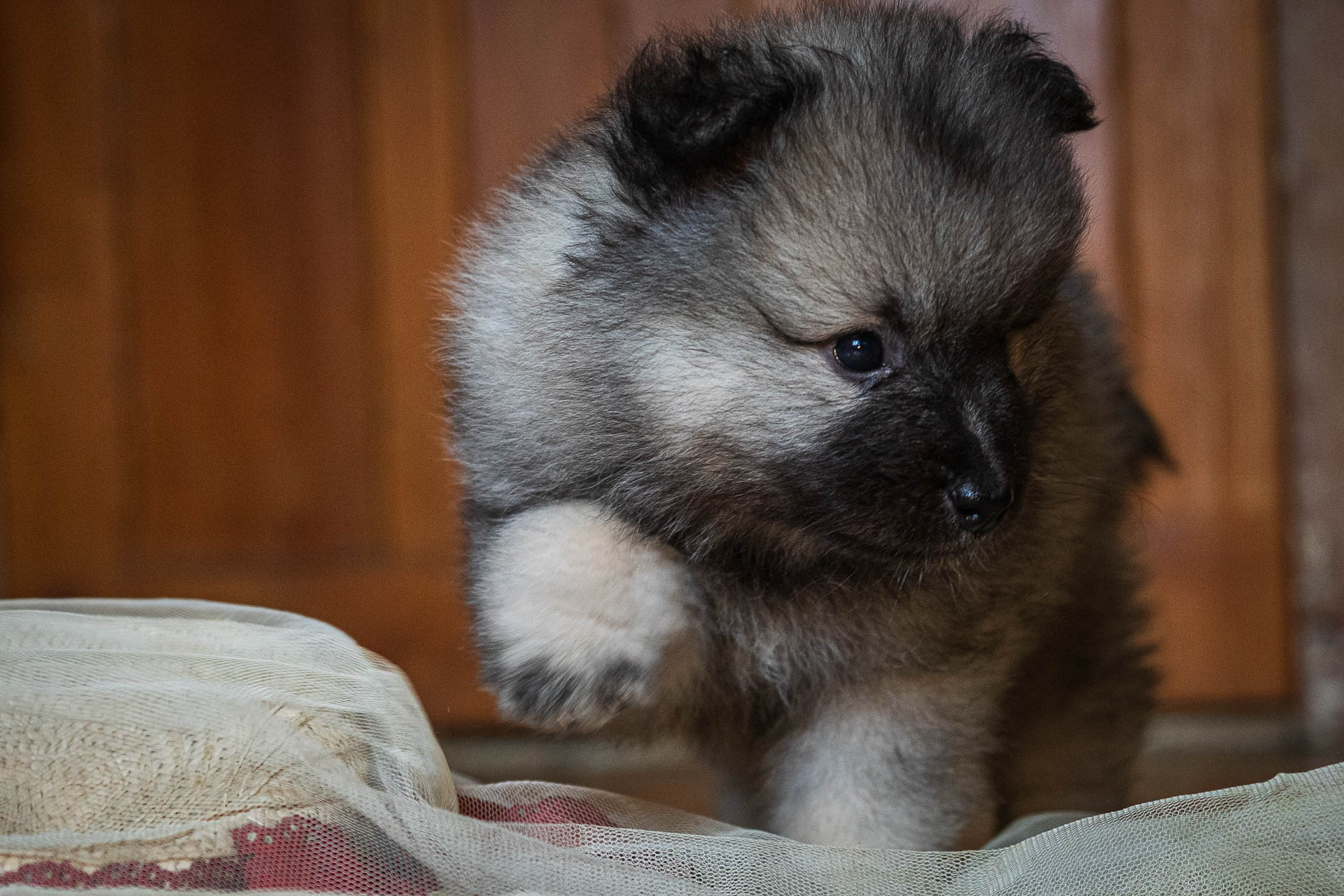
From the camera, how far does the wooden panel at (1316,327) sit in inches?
104

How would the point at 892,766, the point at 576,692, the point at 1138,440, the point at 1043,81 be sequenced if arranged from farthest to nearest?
1. the point at 1138,440
2. the point at 1043,81
3. the point at 892,766
4. the point at 576,692

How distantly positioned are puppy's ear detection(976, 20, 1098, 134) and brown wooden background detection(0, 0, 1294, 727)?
1.32 m

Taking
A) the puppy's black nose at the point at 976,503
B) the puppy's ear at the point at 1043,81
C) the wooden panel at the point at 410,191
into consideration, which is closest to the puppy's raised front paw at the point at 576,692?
the puppy's black nose at the point at 976,503

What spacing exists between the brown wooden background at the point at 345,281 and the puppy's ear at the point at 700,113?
1.48 metres

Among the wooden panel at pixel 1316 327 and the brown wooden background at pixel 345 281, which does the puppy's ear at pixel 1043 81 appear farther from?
the wooden panel at pixel 1316 327

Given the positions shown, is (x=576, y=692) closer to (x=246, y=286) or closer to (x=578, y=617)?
(x=578, y=617)

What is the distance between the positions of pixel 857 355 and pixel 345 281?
1.83 meters

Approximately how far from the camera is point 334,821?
0.95 m

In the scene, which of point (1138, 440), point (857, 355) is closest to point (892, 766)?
point (857, 355)

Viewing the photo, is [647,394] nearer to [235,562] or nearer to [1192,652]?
[235,562]

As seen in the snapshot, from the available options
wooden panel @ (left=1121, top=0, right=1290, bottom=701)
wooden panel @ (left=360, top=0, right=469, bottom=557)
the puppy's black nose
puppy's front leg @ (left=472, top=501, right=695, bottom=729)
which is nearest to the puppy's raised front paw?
puppy's front leg @ (left=472, top=501, right=695, bottom=729)

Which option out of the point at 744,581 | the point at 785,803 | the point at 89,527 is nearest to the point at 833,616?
the point at 744,581

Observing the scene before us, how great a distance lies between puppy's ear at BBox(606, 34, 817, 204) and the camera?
1.19 m

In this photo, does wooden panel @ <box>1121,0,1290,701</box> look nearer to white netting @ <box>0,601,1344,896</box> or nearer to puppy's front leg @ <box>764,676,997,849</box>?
puppy's front leg @ <box>764,676,997,849</box>
